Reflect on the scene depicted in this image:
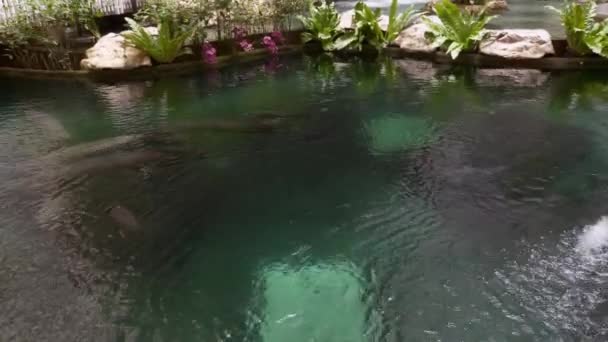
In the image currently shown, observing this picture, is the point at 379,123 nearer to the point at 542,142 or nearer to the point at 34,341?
the point at 542,142

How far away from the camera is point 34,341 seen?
299 centimetres

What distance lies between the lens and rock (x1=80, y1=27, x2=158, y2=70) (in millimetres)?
9140

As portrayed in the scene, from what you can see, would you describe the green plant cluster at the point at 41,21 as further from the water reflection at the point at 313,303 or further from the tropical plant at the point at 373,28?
the water reflection at the point at 313,303

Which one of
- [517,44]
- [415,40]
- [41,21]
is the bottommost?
[517,44]

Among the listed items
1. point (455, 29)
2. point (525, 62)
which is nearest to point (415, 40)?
point (455, 29)

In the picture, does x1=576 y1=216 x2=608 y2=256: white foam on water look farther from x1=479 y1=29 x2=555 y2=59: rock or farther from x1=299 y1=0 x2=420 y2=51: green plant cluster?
x1=299 y1=0 x2=420 y2=51: green plant cluster

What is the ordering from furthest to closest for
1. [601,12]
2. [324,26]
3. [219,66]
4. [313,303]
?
[601,12], [324,26], [219,66], [313,303]

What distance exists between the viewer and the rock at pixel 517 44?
942 cm

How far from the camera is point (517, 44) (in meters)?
9.58

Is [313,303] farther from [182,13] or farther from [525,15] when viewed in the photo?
[525,15]

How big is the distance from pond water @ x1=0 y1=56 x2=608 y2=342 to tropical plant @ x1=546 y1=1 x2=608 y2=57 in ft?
5.37

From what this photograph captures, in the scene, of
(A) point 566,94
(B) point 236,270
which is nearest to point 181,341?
(B) point 236,270

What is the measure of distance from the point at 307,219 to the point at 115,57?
258 inches

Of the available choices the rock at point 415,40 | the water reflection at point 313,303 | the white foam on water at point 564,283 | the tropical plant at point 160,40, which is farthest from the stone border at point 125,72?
the white foam on water at point 564,283
